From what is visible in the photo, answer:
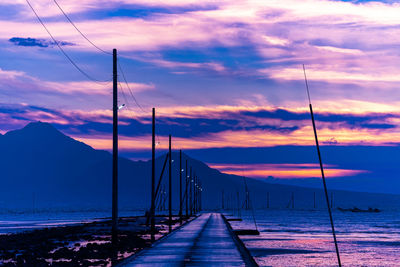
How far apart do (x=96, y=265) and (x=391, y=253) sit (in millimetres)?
32878

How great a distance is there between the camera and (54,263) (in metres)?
33.2

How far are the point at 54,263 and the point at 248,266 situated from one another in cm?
969

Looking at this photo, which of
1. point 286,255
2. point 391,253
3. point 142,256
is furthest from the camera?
point 391,253

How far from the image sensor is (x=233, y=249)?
41.7 m

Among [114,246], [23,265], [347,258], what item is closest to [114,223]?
[114,246]

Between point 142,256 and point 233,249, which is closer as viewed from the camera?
point 142,256

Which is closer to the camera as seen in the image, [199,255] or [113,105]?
[199,255]

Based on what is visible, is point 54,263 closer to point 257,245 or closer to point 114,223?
point 114,223

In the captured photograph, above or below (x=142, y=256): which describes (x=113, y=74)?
above

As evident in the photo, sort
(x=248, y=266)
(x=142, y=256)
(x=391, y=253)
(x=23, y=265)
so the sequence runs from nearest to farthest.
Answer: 1. (x=248, y=266)
2. (x=23, y=265)
3. (x=142, y=256)
4. (x=391, y=253)

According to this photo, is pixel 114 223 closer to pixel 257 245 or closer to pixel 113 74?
pixel 113 74

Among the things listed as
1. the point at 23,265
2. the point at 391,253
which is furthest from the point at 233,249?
the point at 391,253

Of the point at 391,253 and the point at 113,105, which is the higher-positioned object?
the point at 113,105

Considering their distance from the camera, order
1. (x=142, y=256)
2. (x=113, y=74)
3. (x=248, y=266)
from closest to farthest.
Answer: (x=248, y=266), (x=142, y=256), (x=113, y=74)
